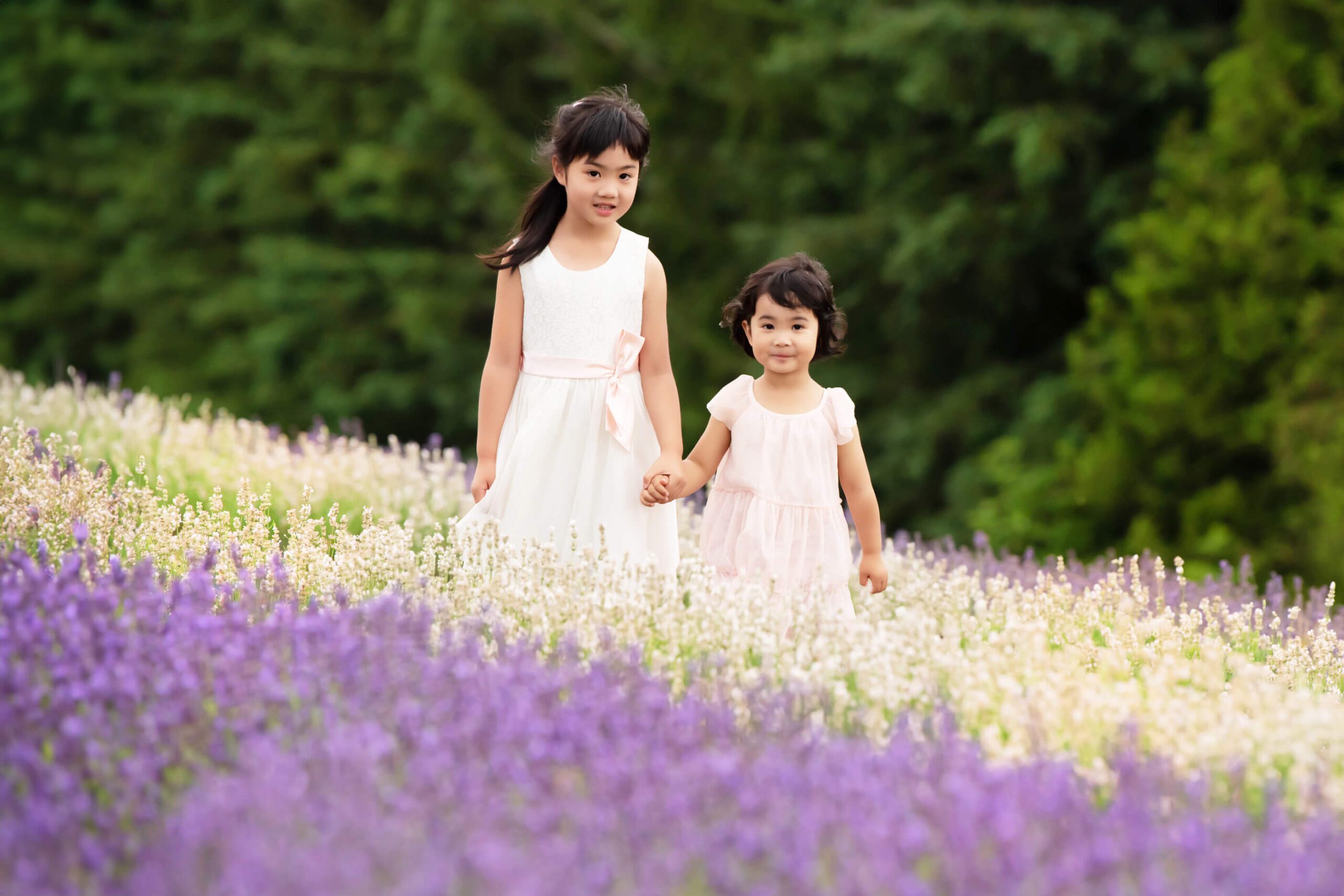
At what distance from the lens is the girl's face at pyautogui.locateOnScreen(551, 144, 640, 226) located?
432 cm

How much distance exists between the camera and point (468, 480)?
262 inches

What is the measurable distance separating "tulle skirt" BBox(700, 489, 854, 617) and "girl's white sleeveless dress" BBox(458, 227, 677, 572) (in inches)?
9.6

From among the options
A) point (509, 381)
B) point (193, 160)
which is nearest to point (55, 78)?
point (193, 160)

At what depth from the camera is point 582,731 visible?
2680 mm

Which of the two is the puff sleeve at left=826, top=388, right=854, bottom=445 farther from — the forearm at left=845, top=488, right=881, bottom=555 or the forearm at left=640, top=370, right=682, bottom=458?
the forearm at left=640, top=370, right=682, bottom=458

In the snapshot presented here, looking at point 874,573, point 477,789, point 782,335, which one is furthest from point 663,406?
point 477,789

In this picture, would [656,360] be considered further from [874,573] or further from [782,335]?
[874,573]

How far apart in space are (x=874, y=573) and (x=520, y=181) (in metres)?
9.49

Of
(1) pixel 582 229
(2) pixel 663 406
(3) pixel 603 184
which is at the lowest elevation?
(2) pixel 663 406

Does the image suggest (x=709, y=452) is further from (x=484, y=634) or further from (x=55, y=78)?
(x=55, y=78)

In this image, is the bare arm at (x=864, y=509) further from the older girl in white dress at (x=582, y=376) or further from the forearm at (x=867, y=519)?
the older girl in white dress at (x=582, y=376)

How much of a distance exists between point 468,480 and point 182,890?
4.43 metres

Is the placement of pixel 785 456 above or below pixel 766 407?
below

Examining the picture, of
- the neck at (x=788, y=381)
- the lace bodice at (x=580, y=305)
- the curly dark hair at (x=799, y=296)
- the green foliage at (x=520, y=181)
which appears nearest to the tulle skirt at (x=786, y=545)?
the neck at (x=788, y=381)
